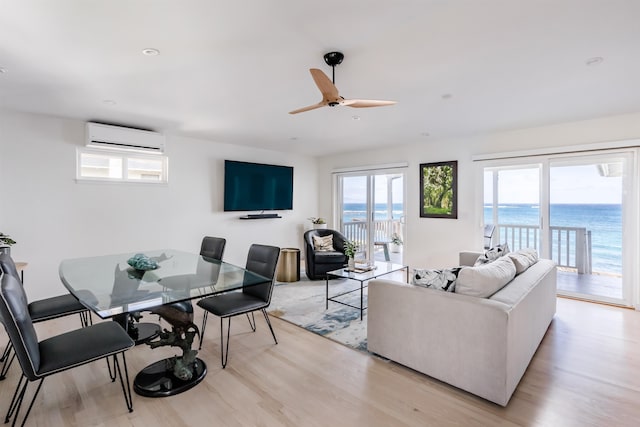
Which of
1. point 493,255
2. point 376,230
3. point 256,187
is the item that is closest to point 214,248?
point 256,187

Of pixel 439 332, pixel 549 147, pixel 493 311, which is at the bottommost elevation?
pixel 439 332

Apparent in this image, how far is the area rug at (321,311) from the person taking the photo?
310cm

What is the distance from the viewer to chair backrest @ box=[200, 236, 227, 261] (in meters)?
3.63

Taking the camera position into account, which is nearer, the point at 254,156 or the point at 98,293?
the point at 98,293

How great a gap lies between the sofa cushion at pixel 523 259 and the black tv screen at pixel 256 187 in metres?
4.25

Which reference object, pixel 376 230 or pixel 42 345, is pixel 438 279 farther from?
pixel 376 230

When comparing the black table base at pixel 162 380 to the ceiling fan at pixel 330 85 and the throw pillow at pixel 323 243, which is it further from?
the throw pillow at pixel 323 243

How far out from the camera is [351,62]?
97.1 inches

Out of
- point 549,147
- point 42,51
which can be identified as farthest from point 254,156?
point 549,147

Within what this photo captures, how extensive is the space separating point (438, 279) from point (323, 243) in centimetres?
339

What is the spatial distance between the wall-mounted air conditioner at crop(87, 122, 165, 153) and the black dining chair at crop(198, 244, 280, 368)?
264 cm

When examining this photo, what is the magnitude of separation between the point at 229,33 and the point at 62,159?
3.31 m

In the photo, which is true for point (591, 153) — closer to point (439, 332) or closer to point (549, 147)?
point (549, 147)

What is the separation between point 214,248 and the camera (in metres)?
3.71
